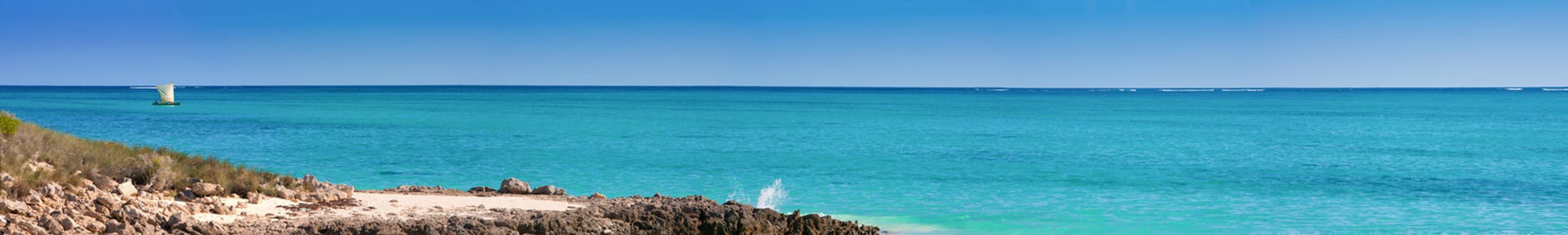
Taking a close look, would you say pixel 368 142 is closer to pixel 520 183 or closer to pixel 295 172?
pixel 295 172

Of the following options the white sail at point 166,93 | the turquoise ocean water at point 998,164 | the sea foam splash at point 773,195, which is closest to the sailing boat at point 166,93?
the white sail at point 166,93

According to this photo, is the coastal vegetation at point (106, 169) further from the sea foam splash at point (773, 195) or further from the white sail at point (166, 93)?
the white sail at point (166, 93)

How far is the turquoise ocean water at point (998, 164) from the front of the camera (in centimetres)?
1880

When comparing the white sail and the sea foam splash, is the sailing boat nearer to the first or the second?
the white sail

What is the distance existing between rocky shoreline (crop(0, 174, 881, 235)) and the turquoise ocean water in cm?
413

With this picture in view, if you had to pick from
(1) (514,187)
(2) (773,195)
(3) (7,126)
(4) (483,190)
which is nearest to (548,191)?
(1) (514,187)

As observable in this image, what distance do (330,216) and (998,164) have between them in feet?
59.7

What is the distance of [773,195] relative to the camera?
867 inches

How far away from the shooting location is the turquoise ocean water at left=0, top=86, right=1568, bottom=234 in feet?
61.7

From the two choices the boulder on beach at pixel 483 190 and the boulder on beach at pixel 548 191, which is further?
the boulder on beach at pixel 483 190

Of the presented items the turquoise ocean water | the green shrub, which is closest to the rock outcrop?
the green shrub

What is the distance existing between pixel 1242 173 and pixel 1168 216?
29.0 feet

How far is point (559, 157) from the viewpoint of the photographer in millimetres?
31875

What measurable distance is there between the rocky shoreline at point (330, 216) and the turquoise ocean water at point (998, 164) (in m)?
4.13
